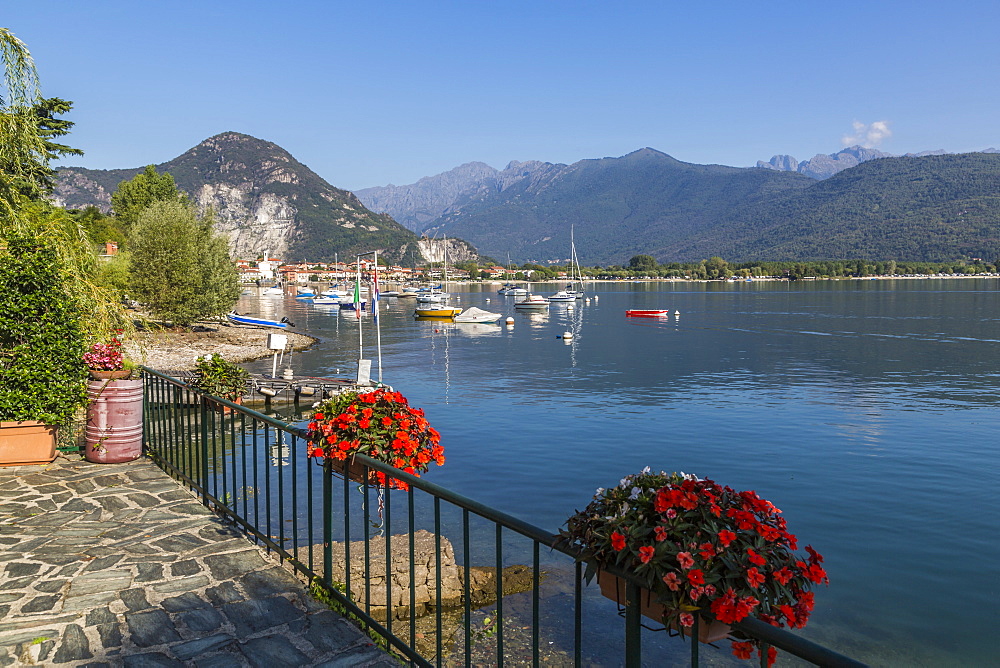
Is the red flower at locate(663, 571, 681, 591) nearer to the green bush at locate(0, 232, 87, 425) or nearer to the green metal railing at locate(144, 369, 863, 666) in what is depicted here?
the green metal railing at locate(144, 369, 863, 666)

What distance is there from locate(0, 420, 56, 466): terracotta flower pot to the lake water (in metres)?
9.14

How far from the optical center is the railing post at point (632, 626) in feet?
9.20

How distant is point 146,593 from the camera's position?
18.2ft

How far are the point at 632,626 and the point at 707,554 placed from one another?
49 cm

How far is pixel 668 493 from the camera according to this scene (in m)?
2.82

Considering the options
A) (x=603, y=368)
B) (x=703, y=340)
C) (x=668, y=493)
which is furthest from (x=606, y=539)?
(x=703, y=340)

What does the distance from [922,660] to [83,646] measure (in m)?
10.4

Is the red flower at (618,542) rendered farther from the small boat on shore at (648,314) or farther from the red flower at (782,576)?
the small boat on shore at (648,314)

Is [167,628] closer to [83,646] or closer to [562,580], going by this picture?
[83,646]

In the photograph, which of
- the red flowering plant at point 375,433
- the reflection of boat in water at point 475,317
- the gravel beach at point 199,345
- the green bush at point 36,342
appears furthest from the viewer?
the reflection of boat in water at point 475,317

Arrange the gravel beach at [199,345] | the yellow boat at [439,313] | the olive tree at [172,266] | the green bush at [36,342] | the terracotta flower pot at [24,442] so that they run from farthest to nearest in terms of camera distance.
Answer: the yellow boat at [439,313]
the olive tree at [172,266]
the gravel beach at [199,345]
the terracotta flower pot at [24,442]
the green bush at [36,342]

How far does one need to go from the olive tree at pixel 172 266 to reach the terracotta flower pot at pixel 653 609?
4588 cm

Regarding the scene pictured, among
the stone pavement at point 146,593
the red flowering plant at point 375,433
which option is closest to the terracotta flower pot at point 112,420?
the stone pavement at point 146,593

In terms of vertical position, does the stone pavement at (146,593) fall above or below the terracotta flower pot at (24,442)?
below
